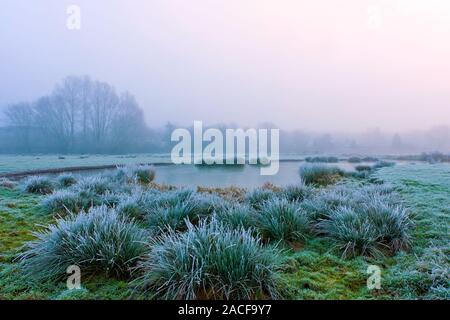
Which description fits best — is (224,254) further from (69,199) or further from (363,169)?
(363,169)

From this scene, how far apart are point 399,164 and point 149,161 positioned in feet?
24.0

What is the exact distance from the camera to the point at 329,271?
2828 millimetres

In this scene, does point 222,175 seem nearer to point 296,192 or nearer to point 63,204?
point 296,192

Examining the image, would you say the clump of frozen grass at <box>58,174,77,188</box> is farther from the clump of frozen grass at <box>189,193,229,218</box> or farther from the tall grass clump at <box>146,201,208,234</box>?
the clump of frozen grass at <box>189,193,229,218</box>

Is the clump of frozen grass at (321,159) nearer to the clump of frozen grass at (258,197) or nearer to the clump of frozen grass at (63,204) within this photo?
the clump of frozen grass at (258,197)

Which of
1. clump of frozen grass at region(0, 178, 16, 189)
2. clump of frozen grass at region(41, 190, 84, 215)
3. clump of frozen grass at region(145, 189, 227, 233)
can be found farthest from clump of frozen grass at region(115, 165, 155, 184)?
clump of frozen grass at region(145, 189, 227, 233)

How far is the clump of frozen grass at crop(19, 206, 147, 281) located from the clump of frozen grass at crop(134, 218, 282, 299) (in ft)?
1.01

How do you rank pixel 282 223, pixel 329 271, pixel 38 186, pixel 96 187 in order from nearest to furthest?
pixel 329 271, pixel 282 223, pixel 96 187, pixel 38 186

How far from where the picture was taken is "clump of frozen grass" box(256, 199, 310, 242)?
3.55 metres

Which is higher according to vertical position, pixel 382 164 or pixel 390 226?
pixel 382 164

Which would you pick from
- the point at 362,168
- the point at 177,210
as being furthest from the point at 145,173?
the point at 362,168

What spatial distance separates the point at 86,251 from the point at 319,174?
652 centimetres

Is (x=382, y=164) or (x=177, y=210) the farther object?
→ (x=382, y=164)

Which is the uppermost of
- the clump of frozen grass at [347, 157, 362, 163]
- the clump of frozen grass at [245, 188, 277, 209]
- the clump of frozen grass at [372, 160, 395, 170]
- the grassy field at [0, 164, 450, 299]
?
the clump of frozen grass at [347, 157, 362, 163]
